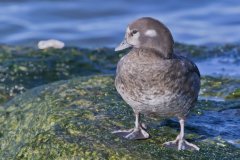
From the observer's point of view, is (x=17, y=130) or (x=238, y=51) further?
(x=238, y=51)

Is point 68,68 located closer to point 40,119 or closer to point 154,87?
point 40,119

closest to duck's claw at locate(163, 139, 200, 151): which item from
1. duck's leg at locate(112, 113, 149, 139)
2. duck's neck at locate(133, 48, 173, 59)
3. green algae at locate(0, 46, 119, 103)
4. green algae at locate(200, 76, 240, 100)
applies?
duck's leg at locate(112, 113, 149, 139)

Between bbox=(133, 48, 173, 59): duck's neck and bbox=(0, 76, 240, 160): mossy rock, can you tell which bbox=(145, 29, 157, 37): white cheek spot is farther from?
bbox=(0, 76, 240, 160): mossy rock

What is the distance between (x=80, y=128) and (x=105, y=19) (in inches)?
424

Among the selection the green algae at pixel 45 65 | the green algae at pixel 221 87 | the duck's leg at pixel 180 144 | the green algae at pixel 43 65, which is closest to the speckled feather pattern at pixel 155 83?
the duck's leg at pixel 180 144

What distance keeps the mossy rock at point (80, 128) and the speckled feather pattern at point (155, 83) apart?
40 centimetres

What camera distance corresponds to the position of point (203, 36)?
15.6 m

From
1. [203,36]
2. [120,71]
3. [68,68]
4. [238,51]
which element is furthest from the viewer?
[203,36]

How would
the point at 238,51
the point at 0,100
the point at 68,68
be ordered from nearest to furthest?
the point at 0,100 < the point at 68,68 < the point at 238,51

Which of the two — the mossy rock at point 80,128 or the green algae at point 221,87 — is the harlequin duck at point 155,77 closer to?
the mossy rock at point 80,128

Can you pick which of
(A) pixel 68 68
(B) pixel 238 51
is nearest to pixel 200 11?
(B) pixel 238 51

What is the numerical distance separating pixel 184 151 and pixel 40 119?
184 cm

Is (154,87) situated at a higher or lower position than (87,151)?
higher

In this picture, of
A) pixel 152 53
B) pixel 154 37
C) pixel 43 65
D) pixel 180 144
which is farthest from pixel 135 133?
pixel 43 65
